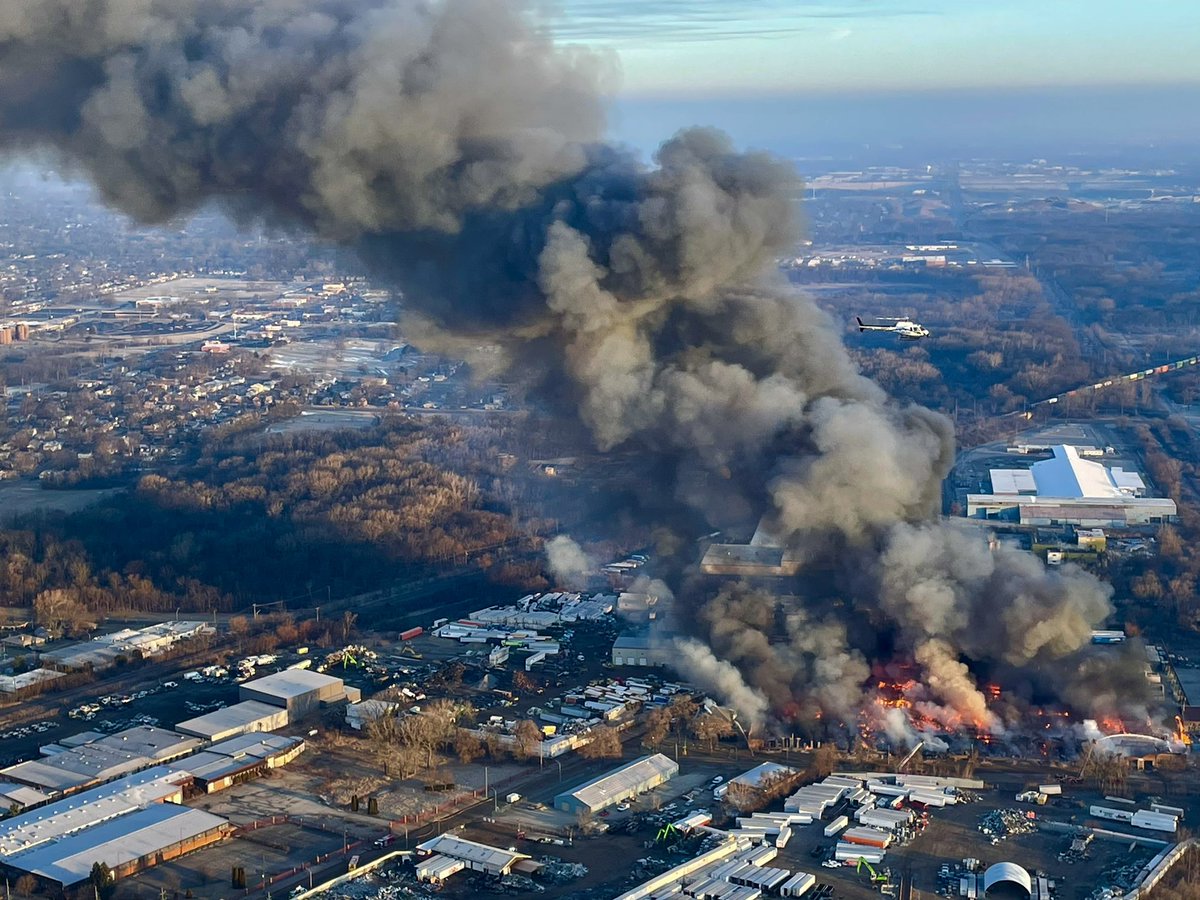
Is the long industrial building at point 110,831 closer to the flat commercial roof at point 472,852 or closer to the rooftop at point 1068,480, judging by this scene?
the flat commercial roof at point 472,852

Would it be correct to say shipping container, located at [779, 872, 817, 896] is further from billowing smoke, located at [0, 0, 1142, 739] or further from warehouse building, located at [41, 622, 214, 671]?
warehouse building, located at [41, 622, 214, 671]

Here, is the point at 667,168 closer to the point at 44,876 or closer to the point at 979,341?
the point at 44,876

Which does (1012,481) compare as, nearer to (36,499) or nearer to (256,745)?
(256,745)

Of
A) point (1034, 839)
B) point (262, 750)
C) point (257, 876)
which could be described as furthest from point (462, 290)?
point (1034, 839)

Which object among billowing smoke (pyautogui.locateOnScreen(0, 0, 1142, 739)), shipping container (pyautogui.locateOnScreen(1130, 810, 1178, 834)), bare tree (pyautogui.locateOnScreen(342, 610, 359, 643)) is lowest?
bare tree (pyautogui.locateOnScreen(342, 610, 359, 643))

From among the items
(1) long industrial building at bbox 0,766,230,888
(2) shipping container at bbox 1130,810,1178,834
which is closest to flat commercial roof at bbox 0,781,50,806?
(1) long industrial building at bbox 0,766,230,888
